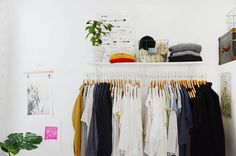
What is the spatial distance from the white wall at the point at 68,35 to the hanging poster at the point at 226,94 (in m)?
0.19

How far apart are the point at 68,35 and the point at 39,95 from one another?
2.60ft

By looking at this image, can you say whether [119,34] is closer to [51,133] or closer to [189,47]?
[189,47]

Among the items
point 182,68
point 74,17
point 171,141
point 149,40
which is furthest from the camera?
point 74,17

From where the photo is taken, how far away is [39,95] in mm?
2906

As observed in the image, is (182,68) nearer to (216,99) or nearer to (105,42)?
(216,99)

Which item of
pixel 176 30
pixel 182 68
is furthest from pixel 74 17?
pixel 182 68

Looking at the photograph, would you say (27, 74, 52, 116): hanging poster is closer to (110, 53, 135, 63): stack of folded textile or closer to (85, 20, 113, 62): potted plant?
(85, 20, 113, 62): potted plant

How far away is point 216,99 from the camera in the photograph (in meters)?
2.34

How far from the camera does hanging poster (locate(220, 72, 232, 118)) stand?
235 cm

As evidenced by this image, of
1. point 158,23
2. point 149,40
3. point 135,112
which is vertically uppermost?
point 158,23

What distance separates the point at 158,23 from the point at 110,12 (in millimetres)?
574

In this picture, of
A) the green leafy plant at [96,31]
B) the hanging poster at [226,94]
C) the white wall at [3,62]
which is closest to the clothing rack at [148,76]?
the hanging poster at [226,94]

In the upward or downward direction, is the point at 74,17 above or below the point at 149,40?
above

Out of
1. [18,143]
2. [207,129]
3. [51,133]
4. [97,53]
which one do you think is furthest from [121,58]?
[18,143]
